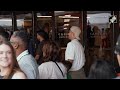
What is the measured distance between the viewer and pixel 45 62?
4000 mm

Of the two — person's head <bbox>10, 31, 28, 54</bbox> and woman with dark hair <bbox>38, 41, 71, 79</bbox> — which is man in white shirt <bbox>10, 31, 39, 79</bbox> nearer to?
person's head <bbox>10, 31, 28, 54</bbox>

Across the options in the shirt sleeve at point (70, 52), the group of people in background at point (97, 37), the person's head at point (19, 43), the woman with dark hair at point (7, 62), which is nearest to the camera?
the woman with dark hair at point (7, 62)

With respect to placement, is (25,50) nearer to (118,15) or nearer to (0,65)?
(0,65)

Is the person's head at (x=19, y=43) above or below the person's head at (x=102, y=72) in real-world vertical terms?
above

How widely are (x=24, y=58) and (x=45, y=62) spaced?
39cm

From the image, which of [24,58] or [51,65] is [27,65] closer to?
[24,58]

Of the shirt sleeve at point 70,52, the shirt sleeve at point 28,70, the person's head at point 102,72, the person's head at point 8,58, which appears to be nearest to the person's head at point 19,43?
the shirt sleeve at point 28,70

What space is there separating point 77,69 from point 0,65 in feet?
7.60

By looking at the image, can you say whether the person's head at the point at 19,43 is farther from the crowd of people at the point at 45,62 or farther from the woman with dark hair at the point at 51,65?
the woman with dark hair at the point at 51,65

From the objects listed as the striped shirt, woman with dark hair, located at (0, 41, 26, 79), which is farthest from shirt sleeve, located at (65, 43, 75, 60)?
woman with dark hair, located at (0, 41, 26, 79)

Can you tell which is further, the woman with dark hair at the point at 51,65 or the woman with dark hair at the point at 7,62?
the woman with dark hair at the point at 51,65

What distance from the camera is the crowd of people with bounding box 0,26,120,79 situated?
2795 millimetres

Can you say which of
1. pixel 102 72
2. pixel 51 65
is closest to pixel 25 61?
pixel 51 65

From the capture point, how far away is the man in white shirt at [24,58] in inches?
138
